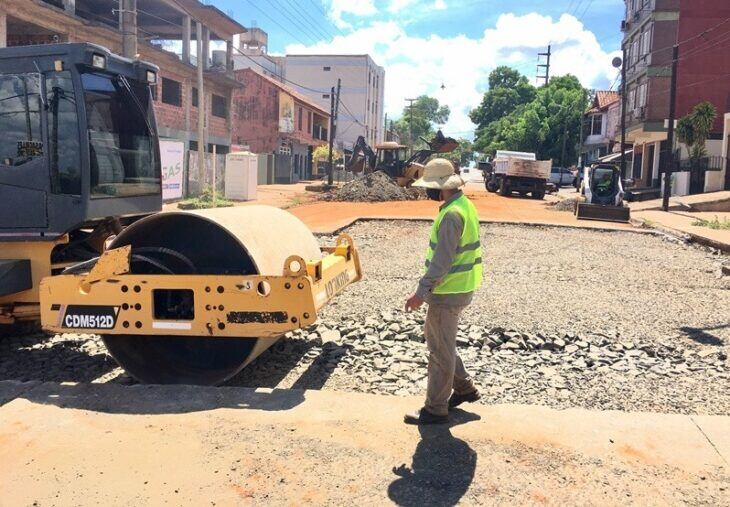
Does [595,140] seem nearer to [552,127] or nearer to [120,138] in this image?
[552,127]

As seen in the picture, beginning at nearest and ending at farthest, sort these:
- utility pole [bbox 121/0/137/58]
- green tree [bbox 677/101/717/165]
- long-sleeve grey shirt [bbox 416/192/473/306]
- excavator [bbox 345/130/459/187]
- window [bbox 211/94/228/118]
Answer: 1. long-sleeve grey shirt [bbox 416/192/473/306]
2. utility pole [bbox 121/0/137/58]
3. green tree [bbox 677/101/717/165]
4. excavator [bbox 345/130/459/187]
5. window [bbox 211/94/228/118]

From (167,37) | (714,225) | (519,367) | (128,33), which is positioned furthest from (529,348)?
(167,37)

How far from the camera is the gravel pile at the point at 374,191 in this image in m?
29.5

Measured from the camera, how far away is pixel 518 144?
59.7m


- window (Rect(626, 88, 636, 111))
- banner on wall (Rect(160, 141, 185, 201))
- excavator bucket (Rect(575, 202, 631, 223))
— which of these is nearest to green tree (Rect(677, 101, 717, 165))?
window (Rect(626, 88, 636, 111))

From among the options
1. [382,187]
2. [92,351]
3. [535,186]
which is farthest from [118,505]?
[535,186]

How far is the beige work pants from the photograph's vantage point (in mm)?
4164

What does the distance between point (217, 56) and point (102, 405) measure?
35486mm

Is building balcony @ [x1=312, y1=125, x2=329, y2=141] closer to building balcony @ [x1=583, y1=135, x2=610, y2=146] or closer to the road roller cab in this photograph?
building balcony @ [x1=583, y1=135, x2=610, y2=146]

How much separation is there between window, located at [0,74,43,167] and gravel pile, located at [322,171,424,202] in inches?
942

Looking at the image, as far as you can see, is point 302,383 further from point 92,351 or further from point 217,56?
point 217,56

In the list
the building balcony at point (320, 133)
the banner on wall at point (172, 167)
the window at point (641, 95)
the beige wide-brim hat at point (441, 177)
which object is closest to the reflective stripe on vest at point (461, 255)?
the beige wide-brim hat at point (441, 177)

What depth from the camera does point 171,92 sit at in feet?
105

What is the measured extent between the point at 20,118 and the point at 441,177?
355 cm
